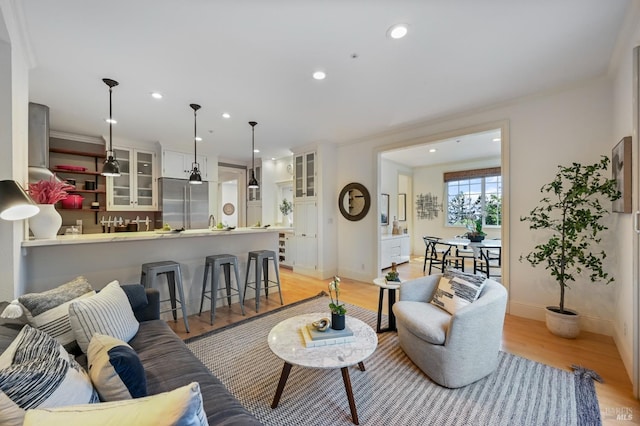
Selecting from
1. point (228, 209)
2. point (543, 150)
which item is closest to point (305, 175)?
point (543, 150)

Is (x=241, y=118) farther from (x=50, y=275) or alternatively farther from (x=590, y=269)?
(x=590, y=269)

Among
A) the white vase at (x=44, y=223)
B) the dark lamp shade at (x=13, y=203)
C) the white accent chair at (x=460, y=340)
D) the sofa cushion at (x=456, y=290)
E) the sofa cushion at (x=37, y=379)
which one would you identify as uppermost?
the dark lamp shade at (x=13, y=203)

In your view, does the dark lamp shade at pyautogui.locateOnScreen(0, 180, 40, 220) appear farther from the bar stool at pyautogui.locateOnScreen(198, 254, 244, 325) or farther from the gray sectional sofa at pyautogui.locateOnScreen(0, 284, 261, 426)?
the bar stool at pyautogui.locateOnScreen(198, 254, 244, 325)

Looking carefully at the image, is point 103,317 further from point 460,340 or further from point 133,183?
point 133,183

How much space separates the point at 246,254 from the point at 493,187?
6.22 meters

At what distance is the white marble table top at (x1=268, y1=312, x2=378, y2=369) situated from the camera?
1632mm

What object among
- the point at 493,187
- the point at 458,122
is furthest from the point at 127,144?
the point at 493,187

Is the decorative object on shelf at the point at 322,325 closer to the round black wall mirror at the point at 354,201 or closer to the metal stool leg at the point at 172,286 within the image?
the metal stool leg at the point at 172,286

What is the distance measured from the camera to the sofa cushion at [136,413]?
69 centimetres

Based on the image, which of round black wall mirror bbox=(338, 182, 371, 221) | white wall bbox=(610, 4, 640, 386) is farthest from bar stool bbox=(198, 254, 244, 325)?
white wall bbox=(610, 4, 640, 386)

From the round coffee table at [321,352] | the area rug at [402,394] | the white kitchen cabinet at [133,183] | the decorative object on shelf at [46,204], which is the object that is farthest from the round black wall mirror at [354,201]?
the decorative object on shelf at [46,204]

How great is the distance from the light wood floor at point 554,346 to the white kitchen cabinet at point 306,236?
3.89ft

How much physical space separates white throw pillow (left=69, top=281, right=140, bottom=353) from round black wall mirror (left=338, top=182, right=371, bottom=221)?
3.83 metres

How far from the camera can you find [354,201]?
5184mm
